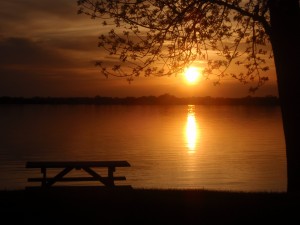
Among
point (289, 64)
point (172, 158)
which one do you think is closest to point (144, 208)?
point (289, 64)

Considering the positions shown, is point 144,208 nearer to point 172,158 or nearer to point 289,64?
point 289,64

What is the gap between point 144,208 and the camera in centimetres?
1105

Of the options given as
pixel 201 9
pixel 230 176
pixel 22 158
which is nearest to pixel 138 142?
pixel 22 158

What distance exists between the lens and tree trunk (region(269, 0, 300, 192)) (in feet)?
44.5

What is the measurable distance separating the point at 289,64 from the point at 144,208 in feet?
18.4

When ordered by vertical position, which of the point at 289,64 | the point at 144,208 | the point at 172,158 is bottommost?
the point at 144,208

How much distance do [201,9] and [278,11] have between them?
2.10 meters

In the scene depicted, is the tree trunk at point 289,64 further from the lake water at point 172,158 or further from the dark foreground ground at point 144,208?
the lake water at point 172,158

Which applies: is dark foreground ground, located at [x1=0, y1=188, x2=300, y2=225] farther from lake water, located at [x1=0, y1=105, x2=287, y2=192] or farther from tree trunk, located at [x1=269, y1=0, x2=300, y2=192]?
lake water, located at [x1=0, y1=105, x2=287, y2=192]

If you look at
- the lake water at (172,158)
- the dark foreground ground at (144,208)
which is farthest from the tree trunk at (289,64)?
the lake water at (172,158)

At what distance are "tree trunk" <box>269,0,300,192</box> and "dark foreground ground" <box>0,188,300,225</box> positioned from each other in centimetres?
160

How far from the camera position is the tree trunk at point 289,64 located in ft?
44.5

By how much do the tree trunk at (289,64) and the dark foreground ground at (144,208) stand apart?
1.60m

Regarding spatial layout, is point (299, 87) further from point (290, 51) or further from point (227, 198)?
point (227, 198)
